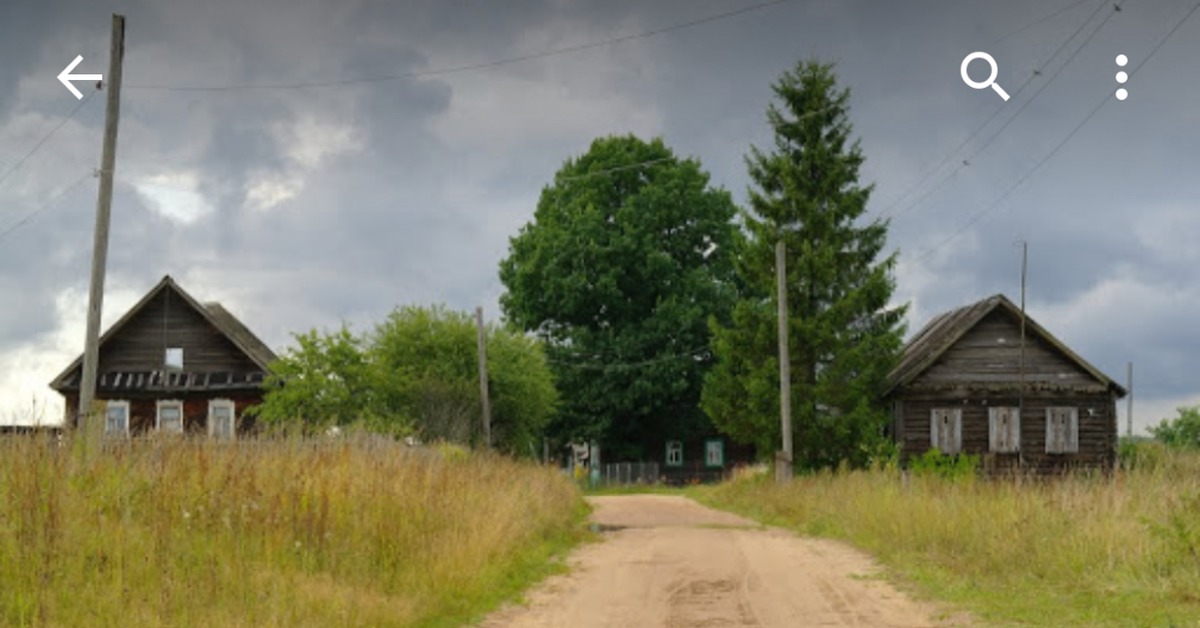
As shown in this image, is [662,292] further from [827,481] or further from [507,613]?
[507,613]

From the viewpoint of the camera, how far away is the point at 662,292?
206 ft

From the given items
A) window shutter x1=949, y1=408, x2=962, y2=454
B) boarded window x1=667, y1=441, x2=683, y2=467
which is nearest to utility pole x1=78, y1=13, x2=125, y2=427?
window shutter x1=949, y1=408, x2=962, y2=454

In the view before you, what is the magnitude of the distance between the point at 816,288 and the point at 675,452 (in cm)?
2660

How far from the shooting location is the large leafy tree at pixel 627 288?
201 ft

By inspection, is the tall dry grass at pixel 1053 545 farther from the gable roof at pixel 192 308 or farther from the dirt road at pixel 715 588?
the gable roof at pixel 192 308

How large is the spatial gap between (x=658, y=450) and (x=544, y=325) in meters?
8.66

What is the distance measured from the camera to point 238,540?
12.7 metres

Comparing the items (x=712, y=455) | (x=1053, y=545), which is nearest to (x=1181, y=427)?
(x=712, y=455)

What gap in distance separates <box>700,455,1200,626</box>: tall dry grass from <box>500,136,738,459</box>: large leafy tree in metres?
38.0

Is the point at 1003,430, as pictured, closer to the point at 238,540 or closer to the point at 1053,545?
the point at 1053,545

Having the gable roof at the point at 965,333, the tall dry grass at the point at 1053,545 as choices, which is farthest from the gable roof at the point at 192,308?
the tall dry grass at the point at 1053,545

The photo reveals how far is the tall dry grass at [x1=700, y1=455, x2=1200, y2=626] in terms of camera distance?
13.6 metres


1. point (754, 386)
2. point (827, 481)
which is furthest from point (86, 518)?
point (754, 386)

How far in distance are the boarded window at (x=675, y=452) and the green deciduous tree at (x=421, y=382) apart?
1072 centimetres
